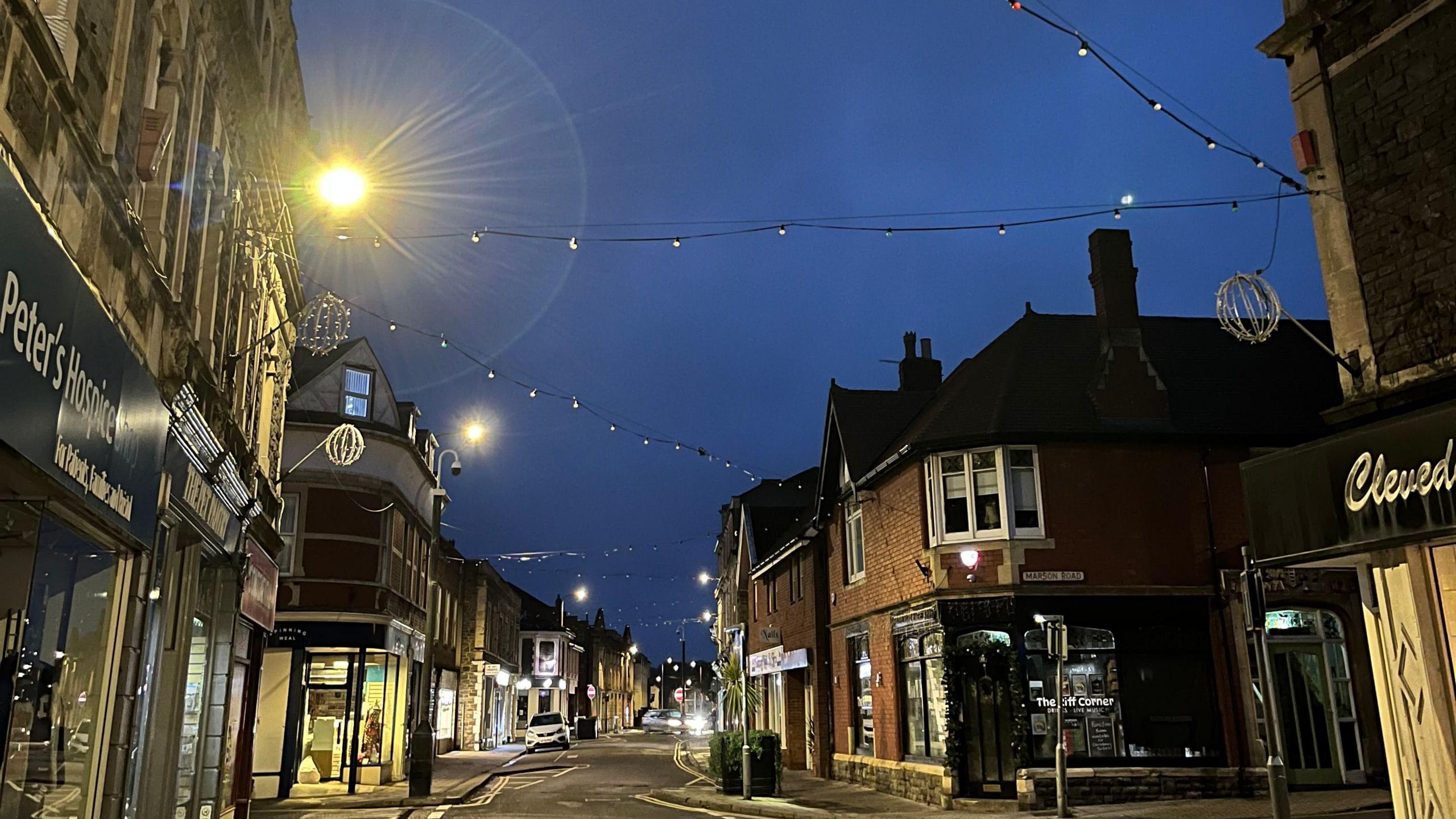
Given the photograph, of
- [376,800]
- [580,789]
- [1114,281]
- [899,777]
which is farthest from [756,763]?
[1114,281]

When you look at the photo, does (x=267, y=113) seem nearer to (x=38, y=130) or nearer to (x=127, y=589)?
(x=127, y=589)

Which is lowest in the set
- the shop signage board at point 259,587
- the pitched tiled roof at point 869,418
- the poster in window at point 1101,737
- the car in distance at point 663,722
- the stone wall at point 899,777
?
the car in distance at point 663,722

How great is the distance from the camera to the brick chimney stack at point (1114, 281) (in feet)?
74.1

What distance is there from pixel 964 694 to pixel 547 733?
33112mm

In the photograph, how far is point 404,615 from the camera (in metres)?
29.8

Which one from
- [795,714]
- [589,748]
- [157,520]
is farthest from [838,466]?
[589,748]

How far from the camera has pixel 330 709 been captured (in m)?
27.6

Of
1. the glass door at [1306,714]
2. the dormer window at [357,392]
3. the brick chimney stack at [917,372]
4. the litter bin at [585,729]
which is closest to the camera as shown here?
the glass door at [1306,714]

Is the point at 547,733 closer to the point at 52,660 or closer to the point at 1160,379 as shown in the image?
the point at 1160,379

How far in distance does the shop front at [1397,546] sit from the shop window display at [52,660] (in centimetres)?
1082

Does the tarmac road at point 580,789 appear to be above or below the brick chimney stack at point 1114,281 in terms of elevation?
below

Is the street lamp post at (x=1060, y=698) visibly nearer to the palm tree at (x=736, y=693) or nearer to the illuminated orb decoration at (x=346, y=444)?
the palm tree at (x=736, y=693)

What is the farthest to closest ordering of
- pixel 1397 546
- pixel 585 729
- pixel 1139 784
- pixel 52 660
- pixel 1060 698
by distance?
pixel 585 729
pixel 1139 784
pixel 1060 698
pixel 1397 546
pixel 52 660

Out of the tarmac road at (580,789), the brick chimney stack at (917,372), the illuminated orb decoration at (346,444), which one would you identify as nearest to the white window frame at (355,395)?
the illuminated orb decoration at (346,444)
